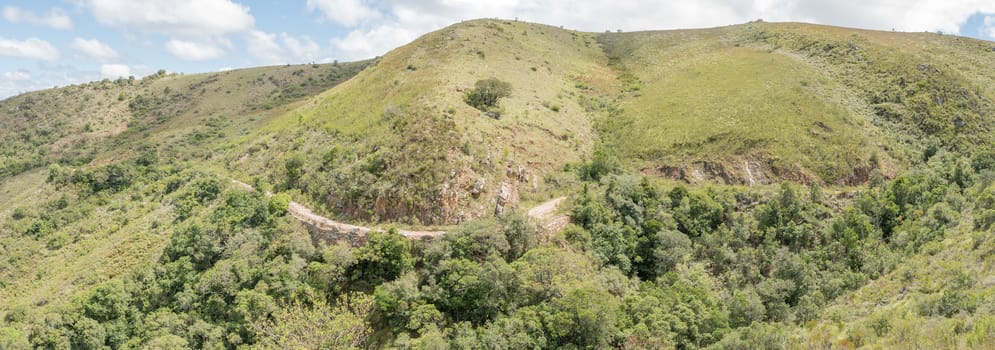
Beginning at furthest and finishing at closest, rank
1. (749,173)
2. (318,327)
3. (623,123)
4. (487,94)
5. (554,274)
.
A: (623,123) < (487,94) < (749,173) < (554,274) < (318,327)

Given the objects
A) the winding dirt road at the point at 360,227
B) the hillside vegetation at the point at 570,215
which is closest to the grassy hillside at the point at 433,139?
the hillside vegetation at the point at 570,215

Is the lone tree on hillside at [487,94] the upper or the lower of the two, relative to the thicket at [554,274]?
upper

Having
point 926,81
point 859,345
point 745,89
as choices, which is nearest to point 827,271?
point 859,345

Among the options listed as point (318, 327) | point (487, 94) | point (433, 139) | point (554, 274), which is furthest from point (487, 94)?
point (318, 327)

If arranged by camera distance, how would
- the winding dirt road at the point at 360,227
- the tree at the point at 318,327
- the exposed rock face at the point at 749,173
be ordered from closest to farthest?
the tree at the point at 318,327, the winding dirt road at the point at 360,227, the exposed rock face at the point at 749,173

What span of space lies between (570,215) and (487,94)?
73.6 feet

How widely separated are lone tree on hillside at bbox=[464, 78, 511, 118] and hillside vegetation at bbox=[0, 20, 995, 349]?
28cm

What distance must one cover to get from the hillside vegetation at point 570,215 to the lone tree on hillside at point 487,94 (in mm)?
282

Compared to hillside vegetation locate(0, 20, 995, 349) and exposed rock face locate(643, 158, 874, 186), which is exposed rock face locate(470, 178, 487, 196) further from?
exposed rock face locate(643, 158, 874, 186)

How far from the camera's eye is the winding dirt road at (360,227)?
4234cm

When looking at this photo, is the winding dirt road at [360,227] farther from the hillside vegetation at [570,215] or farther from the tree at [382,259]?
the tree at [382,259]

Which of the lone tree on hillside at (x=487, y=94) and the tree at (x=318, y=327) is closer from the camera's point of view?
the tree at (x=318, y=327)

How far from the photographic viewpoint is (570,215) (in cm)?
4453

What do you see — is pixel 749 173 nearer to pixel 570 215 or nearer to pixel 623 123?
pixel 623 123
